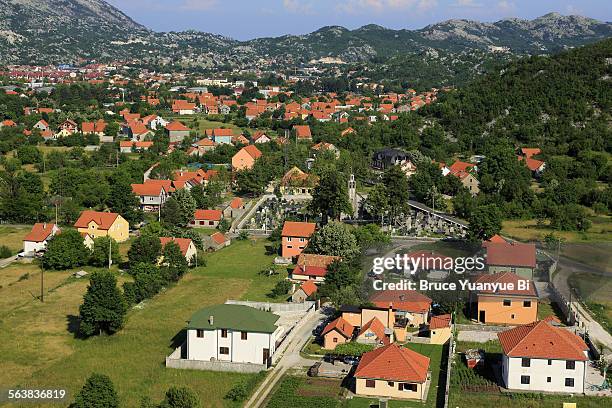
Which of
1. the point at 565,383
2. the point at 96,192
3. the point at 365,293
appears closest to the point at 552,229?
the point at 365,293

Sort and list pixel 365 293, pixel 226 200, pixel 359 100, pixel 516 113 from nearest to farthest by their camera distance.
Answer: pixel 365 293 < pixel 226 200 < pixel 516 113 < pixel 359 100

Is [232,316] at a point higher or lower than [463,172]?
lower

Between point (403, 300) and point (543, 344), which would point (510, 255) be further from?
point (543, 344)

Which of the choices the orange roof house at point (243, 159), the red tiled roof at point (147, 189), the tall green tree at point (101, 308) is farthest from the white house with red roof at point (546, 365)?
the orange roof house at point (243, 159)

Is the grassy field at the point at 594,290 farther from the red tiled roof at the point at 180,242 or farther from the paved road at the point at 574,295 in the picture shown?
the red tiled roof at the point at 180,242

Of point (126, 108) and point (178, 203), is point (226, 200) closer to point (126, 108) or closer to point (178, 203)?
point (178, 203)

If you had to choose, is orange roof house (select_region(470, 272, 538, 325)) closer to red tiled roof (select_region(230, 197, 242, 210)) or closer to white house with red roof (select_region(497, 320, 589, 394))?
white house with red roof (select_region(497, 320, 589, 394))
